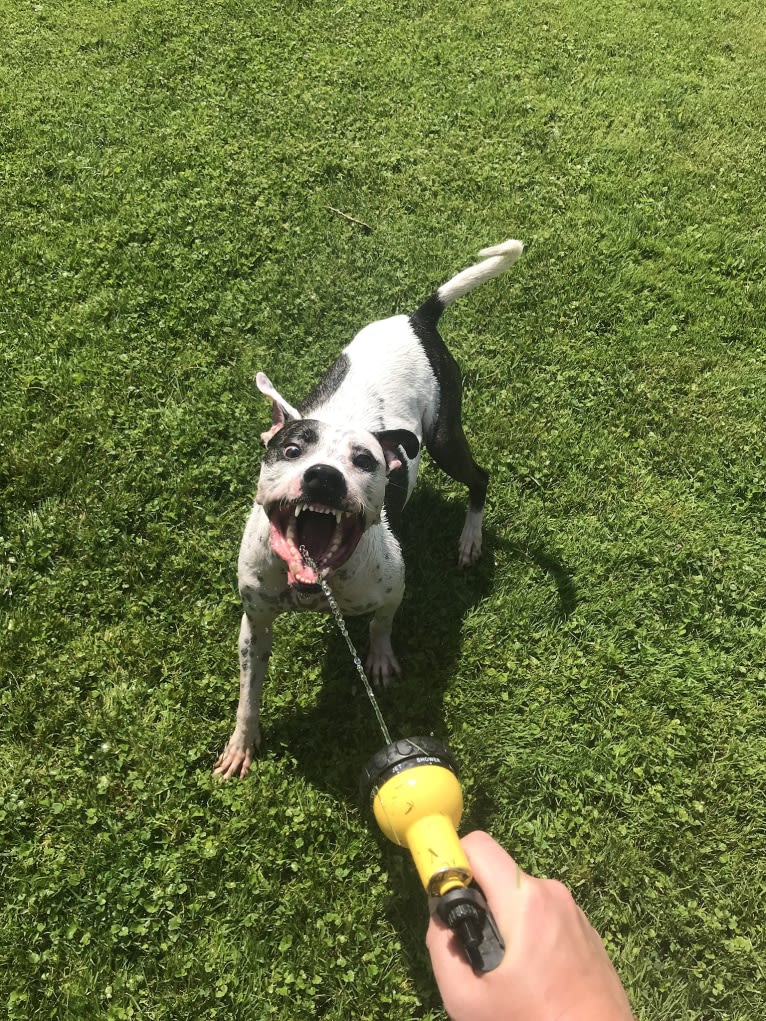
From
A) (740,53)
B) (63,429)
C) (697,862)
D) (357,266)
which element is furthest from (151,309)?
(740,53)

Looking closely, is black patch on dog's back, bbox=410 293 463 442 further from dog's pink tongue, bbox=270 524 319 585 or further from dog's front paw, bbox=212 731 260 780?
dog's front paw, bbox=212 731 260 780

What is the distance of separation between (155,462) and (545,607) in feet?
9.04

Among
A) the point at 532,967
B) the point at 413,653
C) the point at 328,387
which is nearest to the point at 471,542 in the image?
the point at 413,653

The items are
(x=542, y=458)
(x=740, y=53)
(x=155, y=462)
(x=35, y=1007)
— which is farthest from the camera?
(x=740, y=53)

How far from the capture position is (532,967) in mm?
1671

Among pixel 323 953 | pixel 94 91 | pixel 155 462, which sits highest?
pixel 94 91

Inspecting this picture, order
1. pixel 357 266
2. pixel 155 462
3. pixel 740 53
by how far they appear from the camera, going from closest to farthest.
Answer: pixel 155 462
pixel 357 266
pixel 740 53

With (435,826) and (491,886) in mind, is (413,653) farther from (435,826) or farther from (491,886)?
(491,886)

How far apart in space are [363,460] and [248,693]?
1.39 m

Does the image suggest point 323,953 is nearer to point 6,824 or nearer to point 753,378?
point 6,824

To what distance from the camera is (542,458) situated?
5141mm

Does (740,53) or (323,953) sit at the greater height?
(740,53)

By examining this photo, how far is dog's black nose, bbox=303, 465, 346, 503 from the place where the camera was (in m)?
2.77

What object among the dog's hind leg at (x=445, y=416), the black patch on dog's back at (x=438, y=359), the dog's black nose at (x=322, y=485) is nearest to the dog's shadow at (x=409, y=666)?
the dog's hind leg at (x=445, y=416)
